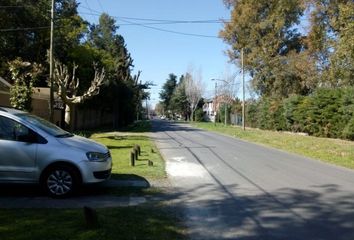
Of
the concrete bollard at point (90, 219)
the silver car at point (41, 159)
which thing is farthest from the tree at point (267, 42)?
the concrete bollard at point (90, 219)

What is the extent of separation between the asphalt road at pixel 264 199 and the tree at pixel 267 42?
38.7 metres

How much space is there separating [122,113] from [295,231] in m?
51.2

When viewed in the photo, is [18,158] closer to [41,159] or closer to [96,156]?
[41,159]

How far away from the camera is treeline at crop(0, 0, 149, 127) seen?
112 ft

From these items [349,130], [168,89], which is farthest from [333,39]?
[168,89]

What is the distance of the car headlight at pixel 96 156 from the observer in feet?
33.7

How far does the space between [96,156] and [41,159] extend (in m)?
1.11

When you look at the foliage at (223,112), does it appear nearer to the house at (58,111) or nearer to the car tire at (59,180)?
the house at (58,111)

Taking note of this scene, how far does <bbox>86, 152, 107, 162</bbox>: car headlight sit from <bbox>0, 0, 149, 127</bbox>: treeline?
17.0 meters

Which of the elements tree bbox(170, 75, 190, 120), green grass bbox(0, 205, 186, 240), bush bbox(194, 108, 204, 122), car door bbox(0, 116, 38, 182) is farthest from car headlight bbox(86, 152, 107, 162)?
tree bbox(170, 75, 190, 120)

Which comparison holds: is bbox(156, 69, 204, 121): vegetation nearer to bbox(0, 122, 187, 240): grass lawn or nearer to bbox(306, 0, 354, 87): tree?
bbox(306, 0, 354, 87): tree

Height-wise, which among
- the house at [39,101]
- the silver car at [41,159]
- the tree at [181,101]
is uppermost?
the tree at [181,101]

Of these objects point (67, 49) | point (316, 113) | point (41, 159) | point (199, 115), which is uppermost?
point (67, 49)

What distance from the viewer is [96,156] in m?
10.4
